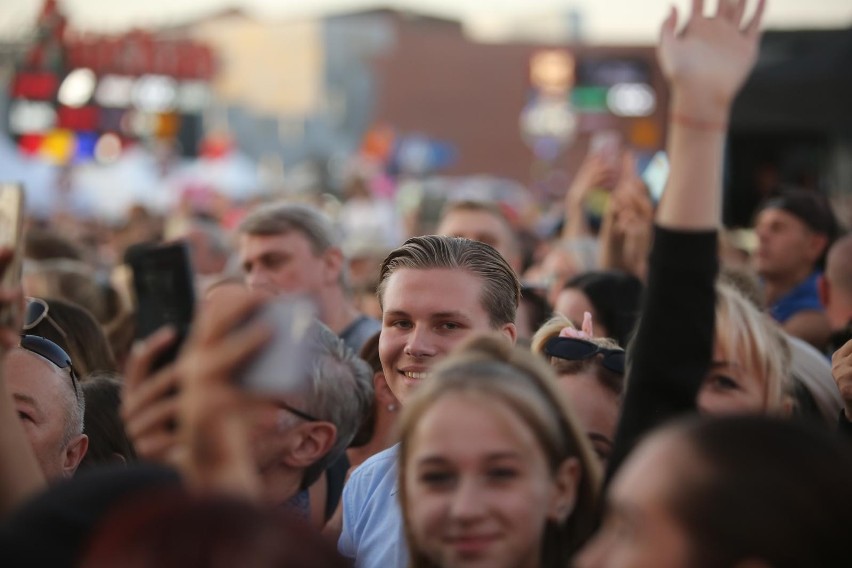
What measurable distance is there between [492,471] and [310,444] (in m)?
1.06

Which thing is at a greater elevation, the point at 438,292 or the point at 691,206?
the point at 691,206

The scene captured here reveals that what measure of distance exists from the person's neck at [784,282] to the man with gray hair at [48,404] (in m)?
4.41

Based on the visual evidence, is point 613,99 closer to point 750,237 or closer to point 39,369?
point 750,237

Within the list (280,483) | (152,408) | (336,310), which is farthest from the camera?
(336,310)

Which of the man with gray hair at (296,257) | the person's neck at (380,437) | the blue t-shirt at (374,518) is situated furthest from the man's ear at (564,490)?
the man with gray hair at (296,257)

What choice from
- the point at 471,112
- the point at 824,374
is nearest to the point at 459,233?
the point at 824,374

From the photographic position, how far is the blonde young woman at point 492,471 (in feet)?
7.58

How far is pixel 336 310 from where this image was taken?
18.5 feet

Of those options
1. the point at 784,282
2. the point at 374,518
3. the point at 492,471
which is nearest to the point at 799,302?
the point at 784,282

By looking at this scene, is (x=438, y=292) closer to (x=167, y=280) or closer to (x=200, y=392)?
(x=167, y=280)

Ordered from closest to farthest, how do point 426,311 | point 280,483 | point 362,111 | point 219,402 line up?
1. point 219,402
2. point 280,483
3. point 426,311
4. point 362,111

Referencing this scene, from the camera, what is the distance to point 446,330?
3.56m

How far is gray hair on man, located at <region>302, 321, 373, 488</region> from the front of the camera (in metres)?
3.34

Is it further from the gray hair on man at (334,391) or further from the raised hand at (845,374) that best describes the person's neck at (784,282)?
the gray hair on man at (334,391)
